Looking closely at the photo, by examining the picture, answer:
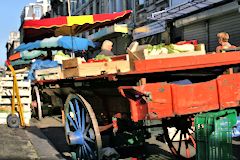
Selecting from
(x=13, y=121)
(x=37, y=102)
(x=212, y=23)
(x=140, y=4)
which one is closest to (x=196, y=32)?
(x=212, y=23)

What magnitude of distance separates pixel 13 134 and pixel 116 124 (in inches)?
185

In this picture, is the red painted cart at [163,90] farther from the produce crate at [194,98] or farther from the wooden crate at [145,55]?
the wooden crate at [145,55]

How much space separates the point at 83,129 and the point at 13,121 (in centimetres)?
505

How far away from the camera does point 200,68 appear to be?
176 inches

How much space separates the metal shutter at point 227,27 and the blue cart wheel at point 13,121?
969cm

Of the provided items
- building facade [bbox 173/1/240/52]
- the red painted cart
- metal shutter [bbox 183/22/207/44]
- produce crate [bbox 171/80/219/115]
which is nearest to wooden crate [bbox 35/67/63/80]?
the red painted cart

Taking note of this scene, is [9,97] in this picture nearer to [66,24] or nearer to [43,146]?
[66,24]

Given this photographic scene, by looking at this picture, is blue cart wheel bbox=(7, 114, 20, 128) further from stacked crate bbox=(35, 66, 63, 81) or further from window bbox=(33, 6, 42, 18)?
window bbox=(33, 6, 42, 18)

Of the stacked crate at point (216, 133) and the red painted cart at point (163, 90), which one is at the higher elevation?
the red painted cart at point (163, 90)

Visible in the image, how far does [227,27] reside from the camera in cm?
1727

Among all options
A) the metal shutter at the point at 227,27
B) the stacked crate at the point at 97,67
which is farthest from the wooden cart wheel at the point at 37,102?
the metal shutter at the point at 227,27

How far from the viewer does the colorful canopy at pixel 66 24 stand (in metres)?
11.2

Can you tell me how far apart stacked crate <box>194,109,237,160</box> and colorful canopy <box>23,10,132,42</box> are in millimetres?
7628

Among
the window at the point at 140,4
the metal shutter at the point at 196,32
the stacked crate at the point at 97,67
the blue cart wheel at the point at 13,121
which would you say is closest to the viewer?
the stacked crate at the point at 97,67
